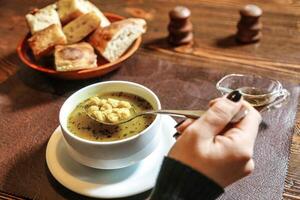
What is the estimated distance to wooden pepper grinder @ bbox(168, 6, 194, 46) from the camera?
3.84ft

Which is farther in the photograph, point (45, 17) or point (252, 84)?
point (45, 17)

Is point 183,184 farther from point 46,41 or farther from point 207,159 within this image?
point 46,41

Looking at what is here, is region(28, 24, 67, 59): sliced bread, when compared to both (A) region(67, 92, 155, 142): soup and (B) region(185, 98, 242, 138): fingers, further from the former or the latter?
(B) region(185, 98, 242, 138): fingers

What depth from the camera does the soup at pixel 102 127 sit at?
754mm

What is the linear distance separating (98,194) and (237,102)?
28 cm

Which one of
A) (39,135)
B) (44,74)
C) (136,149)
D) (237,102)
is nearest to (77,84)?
(44,74)

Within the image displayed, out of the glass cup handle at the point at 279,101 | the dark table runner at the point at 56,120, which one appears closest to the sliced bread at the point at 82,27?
the dark table runner at the point at 56,120

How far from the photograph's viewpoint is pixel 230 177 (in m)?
0.61

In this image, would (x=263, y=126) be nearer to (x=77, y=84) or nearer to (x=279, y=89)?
(x=279, y=89)

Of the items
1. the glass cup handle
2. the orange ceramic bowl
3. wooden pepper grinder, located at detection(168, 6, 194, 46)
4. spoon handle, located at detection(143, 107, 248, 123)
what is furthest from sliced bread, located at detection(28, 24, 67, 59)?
the glass cup handle

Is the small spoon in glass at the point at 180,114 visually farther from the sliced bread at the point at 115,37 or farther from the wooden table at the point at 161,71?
the sliced bread at the point at 115,37

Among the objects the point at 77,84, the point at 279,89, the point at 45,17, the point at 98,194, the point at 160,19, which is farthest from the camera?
the point at 160,19

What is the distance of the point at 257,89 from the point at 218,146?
402 millimetres

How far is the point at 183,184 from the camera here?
58cm
